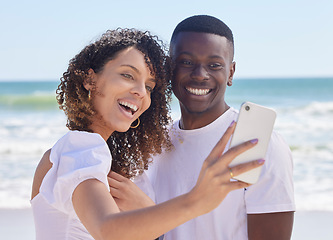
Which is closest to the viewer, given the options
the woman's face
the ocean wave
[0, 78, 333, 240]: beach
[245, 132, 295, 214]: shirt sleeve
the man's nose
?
the woman's face

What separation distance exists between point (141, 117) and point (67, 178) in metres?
1.13

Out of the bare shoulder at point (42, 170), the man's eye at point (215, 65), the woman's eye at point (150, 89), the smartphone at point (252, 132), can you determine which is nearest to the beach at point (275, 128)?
the man's eye at point (215, 65)

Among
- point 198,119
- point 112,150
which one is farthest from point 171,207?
point 198,119

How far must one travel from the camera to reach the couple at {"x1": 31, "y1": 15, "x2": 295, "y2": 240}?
156cm

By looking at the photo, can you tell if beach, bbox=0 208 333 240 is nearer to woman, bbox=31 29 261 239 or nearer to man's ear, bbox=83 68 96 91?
woman, bbox=31 29 261 239

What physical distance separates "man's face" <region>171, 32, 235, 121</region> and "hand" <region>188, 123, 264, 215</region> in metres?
1.17

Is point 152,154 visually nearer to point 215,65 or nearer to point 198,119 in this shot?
point 198,119

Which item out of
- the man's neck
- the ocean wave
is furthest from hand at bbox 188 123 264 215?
the ocean wave

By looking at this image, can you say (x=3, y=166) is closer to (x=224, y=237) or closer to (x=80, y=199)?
(x=224, y=237)

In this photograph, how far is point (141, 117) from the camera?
279cm

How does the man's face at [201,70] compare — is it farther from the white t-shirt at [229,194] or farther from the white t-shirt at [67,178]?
the white t-shirt at [67,178]

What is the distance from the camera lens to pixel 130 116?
2346 millimetres

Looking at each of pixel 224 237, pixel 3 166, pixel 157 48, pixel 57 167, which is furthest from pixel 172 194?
pixel 3 166

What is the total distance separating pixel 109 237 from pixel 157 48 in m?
1.20
